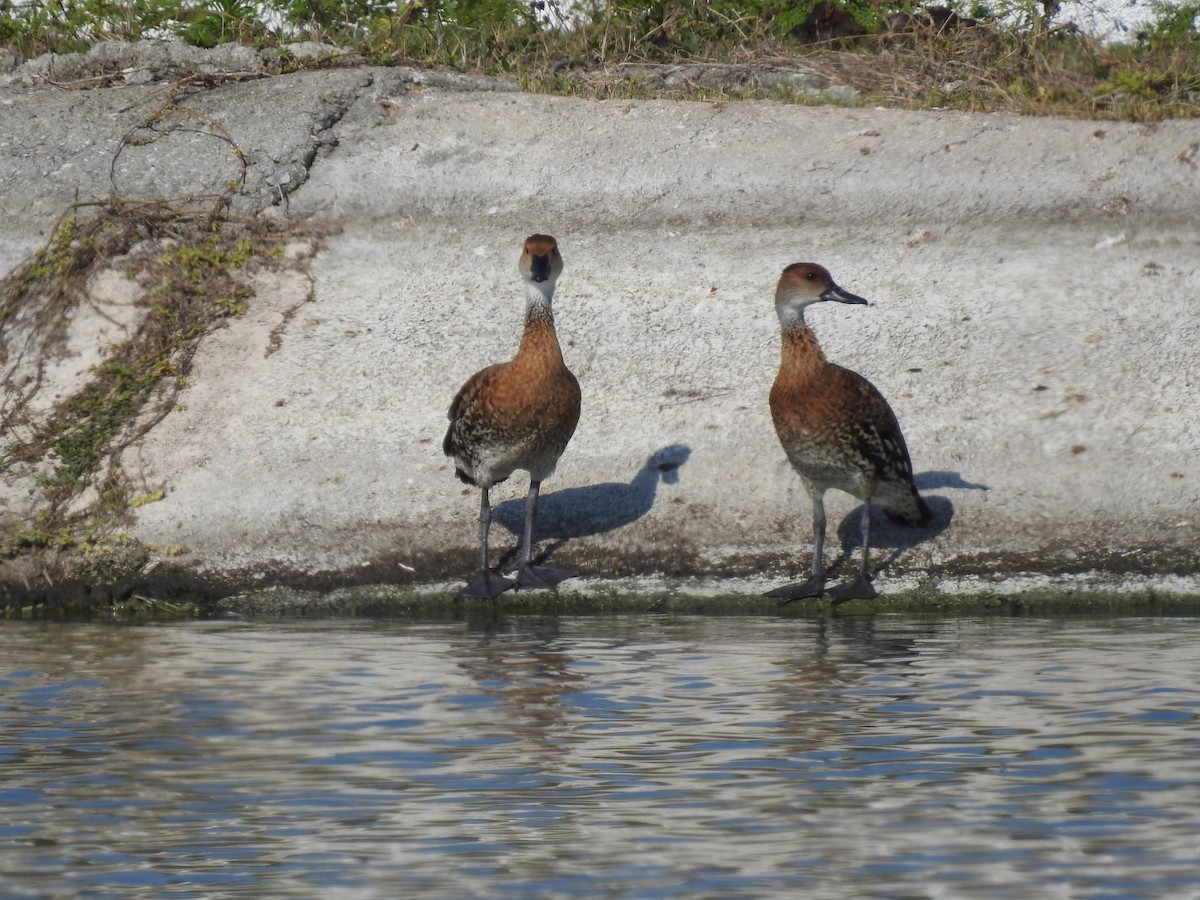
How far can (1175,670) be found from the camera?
6.78 m

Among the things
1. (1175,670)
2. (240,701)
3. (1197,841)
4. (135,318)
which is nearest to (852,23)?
(135,318)

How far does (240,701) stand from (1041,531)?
418cm

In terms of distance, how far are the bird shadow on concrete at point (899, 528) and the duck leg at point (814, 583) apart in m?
0.25

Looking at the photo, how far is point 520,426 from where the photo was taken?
29.1 feet

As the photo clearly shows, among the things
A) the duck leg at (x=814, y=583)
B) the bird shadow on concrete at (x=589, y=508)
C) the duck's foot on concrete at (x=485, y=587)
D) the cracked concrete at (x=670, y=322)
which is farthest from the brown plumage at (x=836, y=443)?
the duck's foot on concrete at (x=485, y=587)

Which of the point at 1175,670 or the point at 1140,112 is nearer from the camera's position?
the point at 1175,670

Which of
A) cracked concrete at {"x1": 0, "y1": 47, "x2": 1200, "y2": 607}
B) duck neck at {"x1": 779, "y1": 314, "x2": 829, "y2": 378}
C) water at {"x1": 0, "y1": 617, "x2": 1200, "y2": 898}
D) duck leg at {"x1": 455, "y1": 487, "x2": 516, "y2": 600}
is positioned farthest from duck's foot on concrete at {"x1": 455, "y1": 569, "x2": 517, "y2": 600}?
duck neck at {"x1": 779, "y1": 314, "x2": 829, "y2": 378}

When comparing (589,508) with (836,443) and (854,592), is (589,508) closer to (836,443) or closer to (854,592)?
(836,443)

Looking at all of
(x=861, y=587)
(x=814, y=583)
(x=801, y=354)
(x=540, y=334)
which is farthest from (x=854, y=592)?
(x=540, y=334)

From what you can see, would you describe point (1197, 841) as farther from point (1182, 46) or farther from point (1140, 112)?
point (1182, 46)

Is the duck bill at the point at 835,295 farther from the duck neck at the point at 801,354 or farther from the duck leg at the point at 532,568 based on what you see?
the duck leg at the point at 532,568

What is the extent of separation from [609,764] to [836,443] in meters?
3.55

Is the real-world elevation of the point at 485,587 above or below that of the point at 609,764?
above

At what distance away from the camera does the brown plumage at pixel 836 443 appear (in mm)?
8703
